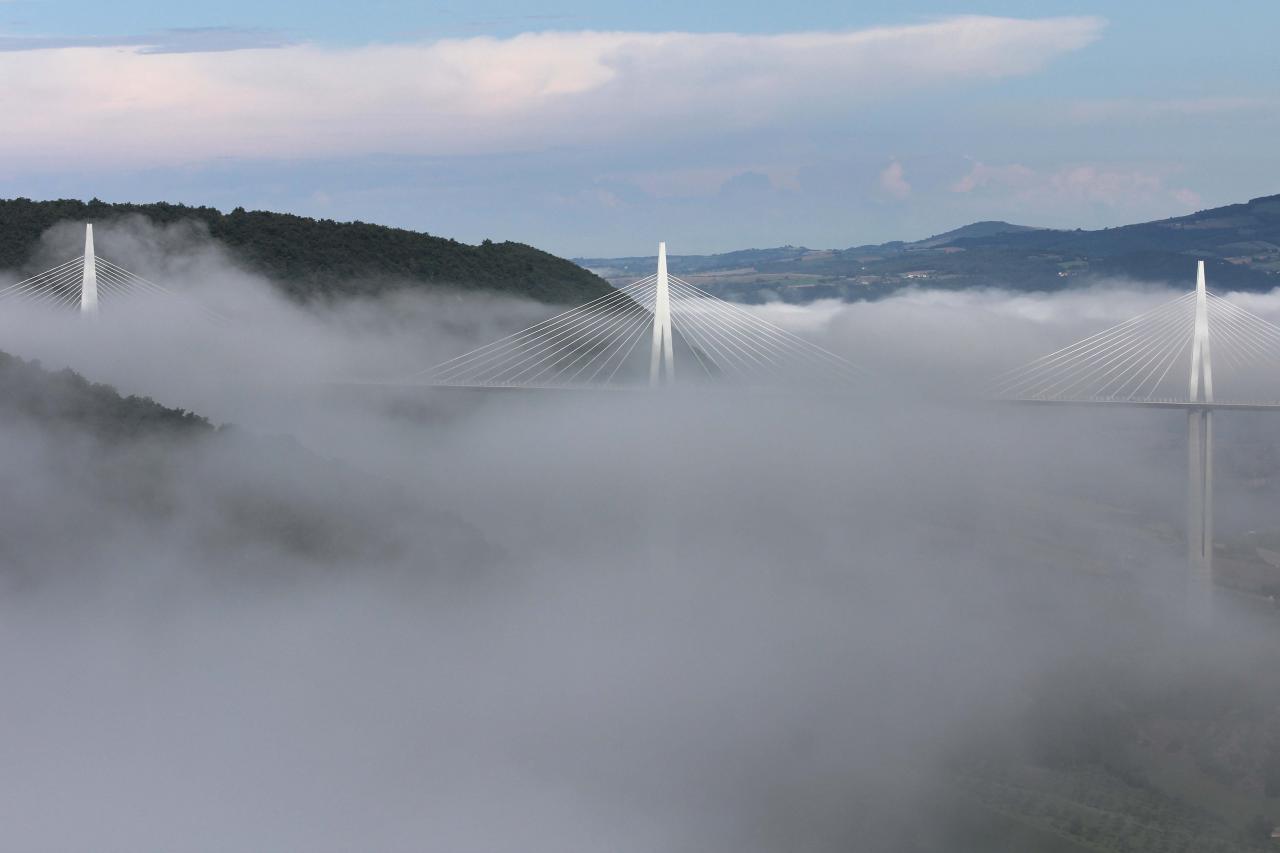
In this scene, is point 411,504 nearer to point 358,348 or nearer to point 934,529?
point 358,348

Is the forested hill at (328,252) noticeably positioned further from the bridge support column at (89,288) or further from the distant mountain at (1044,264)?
the distant mountain at (1044,264)

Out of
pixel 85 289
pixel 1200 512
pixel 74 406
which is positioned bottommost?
pixel 1200 512

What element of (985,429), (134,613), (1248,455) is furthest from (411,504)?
(1248,455)

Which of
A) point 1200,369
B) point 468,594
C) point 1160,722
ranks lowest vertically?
point 1160,722

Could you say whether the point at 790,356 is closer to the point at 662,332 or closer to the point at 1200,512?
the point at 662,332

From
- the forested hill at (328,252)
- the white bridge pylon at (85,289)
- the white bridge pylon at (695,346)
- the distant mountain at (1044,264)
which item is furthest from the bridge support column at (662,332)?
the distant mountain at (1044,264)

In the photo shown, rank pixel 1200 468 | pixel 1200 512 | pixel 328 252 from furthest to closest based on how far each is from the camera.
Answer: pixel 328 252
pixel 1200 512
pixel 1200 468

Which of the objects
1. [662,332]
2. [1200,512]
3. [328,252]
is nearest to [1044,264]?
[328,252]

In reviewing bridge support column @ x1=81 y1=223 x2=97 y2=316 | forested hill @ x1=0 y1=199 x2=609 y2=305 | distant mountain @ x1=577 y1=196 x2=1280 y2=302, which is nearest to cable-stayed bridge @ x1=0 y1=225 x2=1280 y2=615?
bridge support column @ x1=81 y1=223 x2=97 y2=316
